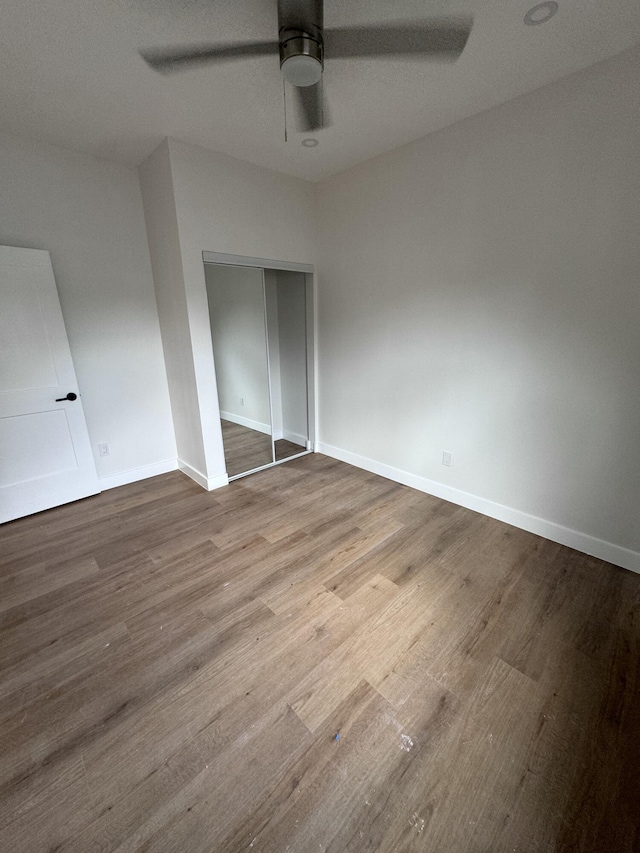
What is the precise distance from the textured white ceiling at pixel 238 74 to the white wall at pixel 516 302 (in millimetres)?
246

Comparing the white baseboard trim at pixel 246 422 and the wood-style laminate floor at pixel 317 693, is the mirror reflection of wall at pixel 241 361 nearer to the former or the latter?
the white baseboard trim at pixel 246 422

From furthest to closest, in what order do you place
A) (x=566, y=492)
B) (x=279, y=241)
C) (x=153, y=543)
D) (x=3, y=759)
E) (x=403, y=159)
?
(x=279, y=241) < (x=403, y=159) < (x=153, y=543) < (x=566, y=492) < (x=3, y=759)

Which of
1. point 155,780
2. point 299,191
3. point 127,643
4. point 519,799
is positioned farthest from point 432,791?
point 299,191

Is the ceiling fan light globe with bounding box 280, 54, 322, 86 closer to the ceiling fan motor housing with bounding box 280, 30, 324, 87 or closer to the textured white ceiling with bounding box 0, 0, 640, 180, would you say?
the ceiling fan motor housing with bounding box 280, 30, 324, 87

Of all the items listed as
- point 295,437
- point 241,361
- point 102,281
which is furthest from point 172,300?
point 295,437

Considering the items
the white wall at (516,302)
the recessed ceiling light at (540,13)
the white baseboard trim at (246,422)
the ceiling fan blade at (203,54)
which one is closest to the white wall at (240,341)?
the white baseboard trim at (246,422)

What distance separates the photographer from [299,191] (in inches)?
124

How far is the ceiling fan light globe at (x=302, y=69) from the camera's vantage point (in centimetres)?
133

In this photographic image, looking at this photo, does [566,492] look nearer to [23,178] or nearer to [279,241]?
[279,241]

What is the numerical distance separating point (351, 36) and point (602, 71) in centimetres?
131

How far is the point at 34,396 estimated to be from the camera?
2.54 m

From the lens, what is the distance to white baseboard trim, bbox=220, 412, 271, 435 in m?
3.81

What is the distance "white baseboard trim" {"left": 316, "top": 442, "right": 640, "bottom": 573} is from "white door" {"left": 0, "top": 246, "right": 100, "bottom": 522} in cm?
259

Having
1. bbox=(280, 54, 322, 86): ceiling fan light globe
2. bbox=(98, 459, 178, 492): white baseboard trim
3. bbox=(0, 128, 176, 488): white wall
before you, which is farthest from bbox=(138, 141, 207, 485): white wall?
bbox=(280, 54, 322, 86): ceiling fan light globe
